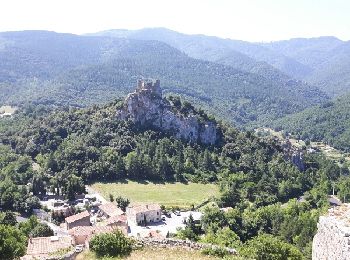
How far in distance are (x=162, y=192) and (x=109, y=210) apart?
64.4 ft

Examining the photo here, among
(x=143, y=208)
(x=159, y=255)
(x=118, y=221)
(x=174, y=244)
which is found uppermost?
(x=174, y=244)

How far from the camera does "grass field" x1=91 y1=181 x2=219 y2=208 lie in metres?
88.2

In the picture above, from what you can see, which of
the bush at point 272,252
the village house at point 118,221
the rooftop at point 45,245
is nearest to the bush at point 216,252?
the bush at point 272,252

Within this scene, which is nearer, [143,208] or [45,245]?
[45,245]

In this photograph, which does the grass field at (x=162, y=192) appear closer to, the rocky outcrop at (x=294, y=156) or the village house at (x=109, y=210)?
the village house at (x=109, y=210)

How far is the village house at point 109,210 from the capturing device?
244ft

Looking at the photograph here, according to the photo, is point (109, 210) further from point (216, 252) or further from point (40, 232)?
point (216, 252)

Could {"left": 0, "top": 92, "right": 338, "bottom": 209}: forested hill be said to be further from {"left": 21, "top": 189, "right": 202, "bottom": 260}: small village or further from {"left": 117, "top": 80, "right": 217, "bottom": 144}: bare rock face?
{"left": 21, "top": 189, "right": 202, "bottom": 260}: small village

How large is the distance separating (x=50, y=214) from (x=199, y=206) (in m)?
26.3

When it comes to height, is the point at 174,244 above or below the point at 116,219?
above

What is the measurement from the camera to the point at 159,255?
93.7 feet

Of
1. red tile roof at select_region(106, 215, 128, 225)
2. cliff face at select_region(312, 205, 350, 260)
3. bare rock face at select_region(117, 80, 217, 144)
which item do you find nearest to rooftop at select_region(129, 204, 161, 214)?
red tile roof at select_region(106, 215, 128, 225)

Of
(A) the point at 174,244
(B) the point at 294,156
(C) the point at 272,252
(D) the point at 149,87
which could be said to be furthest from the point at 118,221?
(B) the point at 294,156

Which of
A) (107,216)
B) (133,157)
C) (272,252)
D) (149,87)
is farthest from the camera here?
(149,87)
